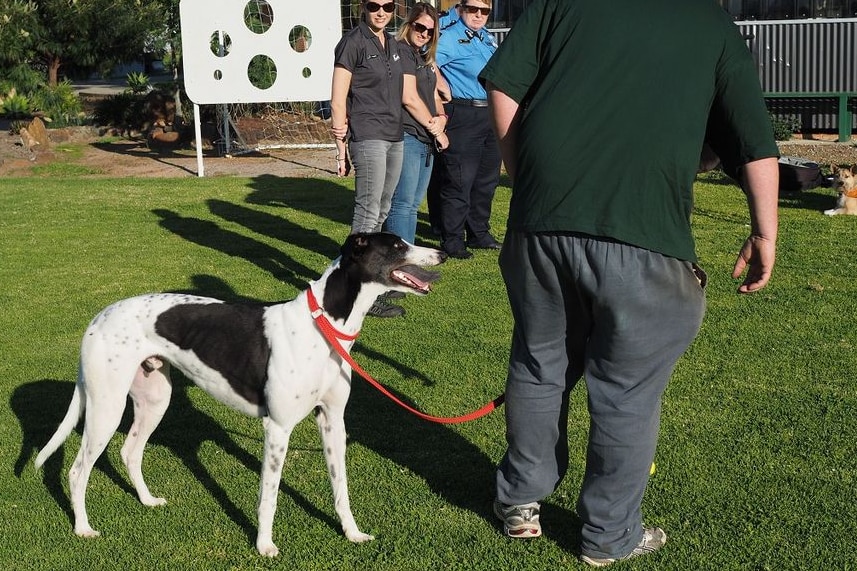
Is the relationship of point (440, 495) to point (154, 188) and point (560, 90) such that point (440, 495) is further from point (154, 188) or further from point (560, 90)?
point (154, 188)

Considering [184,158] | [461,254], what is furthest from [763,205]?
[184,158]

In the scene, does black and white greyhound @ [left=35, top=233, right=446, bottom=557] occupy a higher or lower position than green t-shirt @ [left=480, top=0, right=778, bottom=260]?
lower

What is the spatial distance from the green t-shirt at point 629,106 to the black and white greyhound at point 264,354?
0.95 meters

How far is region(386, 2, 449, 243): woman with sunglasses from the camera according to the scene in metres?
8.12

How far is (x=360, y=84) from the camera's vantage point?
7758 millimetres

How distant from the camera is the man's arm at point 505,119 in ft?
12.0

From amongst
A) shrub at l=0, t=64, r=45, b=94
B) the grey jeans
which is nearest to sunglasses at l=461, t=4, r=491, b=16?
the grey jeans

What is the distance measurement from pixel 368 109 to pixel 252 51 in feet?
26.6

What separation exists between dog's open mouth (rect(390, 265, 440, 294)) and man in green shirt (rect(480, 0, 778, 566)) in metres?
0.54

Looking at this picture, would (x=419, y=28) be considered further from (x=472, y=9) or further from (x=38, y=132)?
(x=38, y=132)

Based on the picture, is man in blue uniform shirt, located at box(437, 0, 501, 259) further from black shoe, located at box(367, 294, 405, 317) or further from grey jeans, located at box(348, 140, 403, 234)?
black shoe, located at box(367, 294, 405, 317)

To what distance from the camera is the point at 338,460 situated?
4.28 metres

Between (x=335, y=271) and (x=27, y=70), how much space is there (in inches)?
719

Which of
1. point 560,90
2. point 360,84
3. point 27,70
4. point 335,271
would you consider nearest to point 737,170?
point 560,90
